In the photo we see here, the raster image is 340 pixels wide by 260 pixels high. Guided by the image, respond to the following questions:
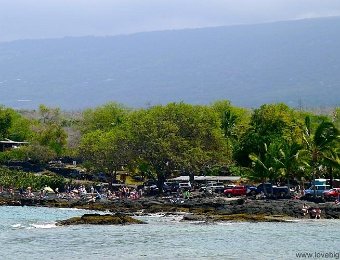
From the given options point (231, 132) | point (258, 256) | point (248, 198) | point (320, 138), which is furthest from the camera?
point (231, 132)

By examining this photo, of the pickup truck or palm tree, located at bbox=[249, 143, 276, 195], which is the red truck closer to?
the pickup truck

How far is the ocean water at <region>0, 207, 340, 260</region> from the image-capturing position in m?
40.7

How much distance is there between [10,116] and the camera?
12294cm

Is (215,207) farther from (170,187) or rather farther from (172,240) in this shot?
(170,187)

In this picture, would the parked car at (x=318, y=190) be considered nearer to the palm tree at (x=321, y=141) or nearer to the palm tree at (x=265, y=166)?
the palm tree at (x=321, y=141)

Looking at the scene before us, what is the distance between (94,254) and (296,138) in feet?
134

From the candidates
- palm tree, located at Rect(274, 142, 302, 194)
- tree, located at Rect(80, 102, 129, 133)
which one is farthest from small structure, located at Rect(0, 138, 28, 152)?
palm tree, located at Rect(274, 142, 302, 194)

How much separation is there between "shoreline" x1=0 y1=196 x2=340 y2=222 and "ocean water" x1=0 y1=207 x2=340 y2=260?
221cm

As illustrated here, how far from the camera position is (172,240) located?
45.8m

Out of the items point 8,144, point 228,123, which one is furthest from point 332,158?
point 8,144

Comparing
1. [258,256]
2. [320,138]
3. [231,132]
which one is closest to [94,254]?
[258,256]

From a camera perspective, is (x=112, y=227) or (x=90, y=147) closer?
(x=112, y=227)

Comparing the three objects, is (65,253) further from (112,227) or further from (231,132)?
(231,132)

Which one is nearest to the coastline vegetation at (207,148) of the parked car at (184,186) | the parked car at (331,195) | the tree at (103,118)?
the parked car at (184,186)
